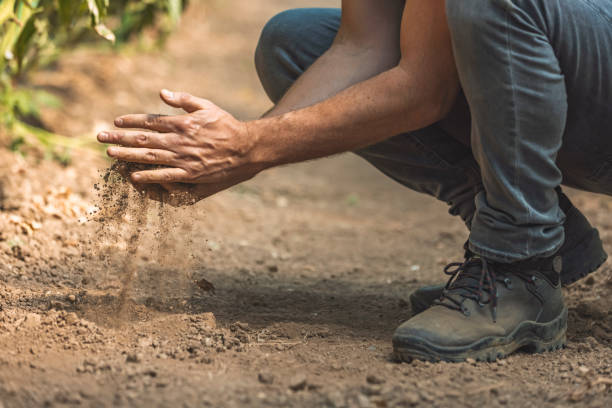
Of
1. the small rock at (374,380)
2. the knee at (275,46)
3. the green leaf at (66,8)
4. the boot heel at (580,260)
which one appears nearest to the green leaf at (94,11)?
the green leaf at (66,8)

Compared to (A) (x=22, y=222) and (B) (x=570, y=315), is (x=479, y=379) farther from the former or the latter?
(A) (x=22, y=222)

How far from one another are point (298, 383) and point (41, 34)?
222 centimetres

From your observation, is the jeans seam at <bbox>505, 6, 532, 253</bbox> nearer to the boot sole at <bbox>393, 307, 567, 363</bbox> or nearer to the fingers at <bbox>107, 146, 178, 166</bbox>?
the boot sole at <bbox>393, 307, 567, 363</bbox>

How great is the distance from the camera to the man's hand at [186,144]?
1.38 m

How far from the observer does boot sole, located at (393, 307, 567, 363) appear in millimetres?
1354

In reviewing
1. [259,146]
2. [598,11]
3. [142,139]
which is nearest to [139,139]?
[142,139]

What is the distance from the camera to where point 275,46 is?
73.2 inches

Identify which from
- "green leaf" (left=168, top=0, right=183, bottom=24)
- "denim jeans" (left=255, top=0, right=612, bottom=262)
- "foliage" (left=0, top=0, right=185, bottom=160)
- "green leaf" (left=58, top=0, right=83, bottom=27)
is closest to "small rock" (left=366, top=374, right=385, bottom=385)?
"denim jeans" (left=255, top=0, right=612, bottom=262)

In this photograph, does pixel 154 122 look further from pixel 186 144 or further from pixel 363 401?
pixel 363 401

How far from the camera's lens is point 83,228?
7.38 feet

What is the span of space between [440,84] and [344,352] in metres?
0.65

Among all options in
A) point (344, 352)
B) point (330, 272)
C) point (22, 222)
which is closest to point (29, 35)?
point (22, 222)

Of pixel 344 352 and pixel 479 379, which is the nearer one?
pixel 479 379

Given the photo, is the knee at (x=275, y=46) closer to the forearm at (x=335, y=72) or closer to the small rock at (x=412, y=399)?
the forearm at (x=335, y=72)
